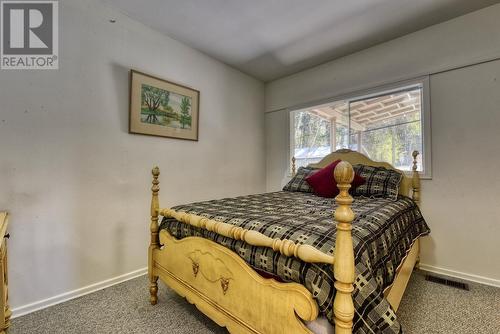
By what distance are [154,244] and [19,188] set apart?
103 centimetres

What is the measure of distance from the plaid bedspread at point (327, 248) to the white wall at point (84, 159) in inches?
30.4

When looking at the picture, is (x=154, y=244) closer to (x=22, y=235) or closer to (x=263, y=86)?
(x=22, y=235)

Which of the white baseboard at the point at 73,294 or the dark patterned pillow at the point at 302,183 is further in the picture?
the dark patterned pillow at the point at 302,183

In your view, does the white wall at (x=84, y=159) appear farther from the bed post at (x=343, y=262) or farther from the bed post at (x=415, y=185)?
the bed post at (x=415, y=185)

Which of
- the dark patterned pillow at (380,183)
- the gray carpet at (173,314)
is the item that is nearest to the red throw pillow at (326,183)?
the dark patterned pillow at (380,183)

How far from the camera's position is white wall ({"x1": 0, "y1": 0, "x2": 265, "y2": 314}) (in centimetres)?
167

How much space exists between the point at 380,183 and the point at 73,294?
2871mm

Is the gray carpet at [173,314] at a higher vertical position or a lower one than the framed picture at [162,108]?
lower

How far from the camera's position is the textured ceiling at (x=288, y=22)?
2.06 metres

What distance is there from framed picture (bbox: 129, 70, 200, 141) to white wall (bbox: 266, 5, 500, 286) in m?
→ 2.29

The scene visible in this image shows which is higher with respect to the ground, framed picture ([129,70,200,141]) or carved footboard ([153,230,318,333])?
framed picture ([129,70,200,141])

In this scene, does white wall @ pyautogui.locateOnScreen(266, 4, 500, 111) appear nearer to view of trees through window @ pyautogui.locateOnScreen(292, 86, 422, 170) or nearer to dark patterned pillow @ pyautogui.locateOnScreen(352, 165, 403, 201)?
view of trees through window @ pyautogui.locateOnScreen(292, 86, 422, 170)

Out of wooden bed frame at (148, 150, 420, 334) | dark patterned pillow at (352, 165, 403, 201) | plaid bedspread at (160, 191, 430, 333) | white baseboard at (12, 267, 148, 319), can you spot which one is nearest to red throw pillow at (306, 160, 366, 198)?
dark patterned pillow at (352, 165, 403, 201)

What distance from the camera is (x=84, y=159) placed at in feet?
6.40
